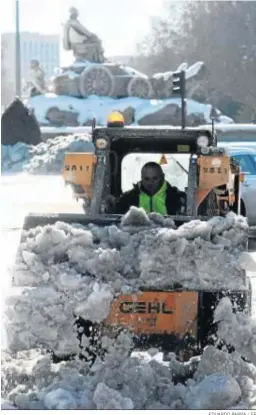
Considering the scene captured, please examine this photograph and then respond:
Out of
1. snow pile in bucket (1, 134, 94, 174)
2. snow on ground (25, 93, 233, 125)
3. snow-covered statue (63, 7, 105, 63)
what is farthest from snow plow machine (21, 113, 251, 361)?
snow-covered statue (63, 7, 105, 63)

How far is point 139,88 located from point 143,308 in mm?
42248

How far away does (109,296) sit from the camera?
675cm

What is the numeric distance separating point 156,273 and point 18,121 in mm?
34700

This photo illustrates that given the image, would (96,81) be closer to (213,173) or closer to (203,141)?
(203,141)

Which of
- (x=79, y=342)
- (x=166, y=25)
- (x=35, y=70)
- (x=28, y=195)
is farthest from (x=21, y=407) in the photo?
(x=166, y=25)

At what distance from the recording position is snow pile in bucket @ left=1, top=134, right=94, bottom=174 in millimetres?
35500

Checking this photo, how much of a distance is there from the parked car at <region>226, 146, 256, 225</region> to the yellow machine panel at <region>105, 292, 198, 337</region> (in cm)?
990

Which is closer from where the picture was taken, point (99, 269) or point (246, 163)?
point (99, 269)

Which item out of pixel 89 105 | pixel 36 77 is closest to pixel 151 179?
pixel 89 105

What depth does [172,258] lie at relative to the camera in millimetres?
6930

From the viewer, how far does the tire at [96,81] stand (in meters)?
47.9

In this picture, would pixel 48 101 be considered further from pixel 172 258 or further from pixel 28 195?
pixel 172 258

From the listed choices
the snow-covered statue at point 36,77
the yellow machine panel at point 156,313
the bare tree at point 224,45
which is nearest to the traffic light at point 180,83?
the yellow machine panel at point 156,313

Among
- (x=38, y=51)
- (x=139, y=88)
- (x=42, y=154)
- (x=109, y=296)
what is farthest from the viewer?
(x=38, y=51)
